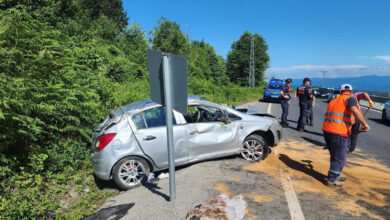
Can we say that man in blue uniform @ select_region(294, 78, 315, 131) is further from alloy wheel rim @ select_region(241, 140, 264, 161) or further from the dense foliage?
the dense foliage

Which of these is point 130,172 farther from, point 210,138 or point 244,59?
point 244,59

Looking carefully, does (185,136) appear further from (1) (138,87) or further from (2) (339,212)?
(1) (138,87)

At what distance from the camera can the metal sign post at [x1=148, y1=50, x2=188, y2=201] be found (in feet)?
10.8

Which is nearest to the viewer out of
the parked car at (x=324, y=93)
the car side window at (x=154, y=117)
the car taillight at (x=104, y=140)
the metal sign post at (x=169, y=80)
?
the metal sign post at (x=169, y=80)

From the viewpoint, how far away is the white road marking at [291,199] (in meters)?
3.32

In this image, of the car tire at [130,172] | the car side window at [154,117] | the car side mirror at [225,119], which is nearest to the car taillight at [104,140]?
the car tire at [130,172]

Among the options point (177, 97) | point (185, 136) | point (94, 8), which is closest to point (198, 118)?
point (185, 136)

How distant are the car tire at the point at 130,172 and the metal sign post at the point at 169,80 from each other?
1554mm

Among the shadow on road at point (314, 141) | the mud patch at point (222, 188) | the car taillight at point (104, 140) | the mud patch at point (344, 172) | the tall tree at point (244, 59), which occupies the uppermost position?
the tall tree at point (244, 59)

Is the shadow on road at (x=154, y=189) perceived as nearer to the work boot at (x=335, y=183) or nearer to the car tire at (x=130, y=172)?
the car tire at (x=130, y=172)

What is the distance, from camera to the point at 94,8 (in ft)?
98.3

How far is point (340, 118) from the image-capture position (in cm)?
426

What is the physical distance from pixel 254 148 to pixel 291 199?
1847mm

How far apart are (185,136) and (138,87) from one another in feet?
29.0
